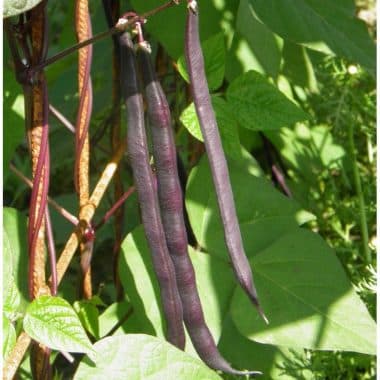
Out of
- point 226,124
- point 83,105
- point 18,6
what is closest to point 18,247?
point 83,105

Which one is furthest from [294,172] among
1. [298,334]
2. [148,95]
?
[148,95]

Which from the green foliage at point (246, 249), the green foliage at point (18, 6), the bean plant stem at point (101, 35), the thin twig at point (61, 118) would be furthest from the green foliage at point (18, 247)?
the green foliage at point (18, 6)

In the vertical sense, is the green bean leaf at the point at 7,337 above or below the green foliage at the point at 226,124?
below

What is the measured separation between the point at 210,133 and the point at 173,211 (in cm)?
14

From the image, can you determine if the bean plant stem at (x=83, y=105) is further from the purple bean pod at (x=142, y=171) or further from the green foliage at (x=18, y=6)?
the green foliage at (x=18, y=6)

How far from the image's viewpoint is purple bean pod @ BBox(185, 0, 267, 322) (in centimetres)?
89

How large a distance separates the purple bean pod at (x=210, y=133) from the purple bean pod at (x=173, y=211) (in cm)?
7

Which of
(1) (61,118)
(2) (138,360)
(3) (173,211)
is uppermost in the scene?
(1) (61,118)

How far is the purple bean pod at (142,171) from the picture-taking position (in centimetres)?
98

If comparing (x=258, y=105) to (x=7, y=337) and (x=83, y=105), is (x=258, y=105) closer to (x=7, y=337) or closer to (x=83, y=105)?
(x=83, y=105)

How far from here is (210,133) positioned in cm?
92

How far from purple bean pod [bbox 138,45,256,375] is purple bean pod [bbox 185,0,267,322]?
0.07 meters

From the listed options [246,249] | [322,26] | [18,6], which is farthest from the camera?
[246,249]

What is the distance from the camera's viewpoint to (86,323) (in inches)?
47.1
